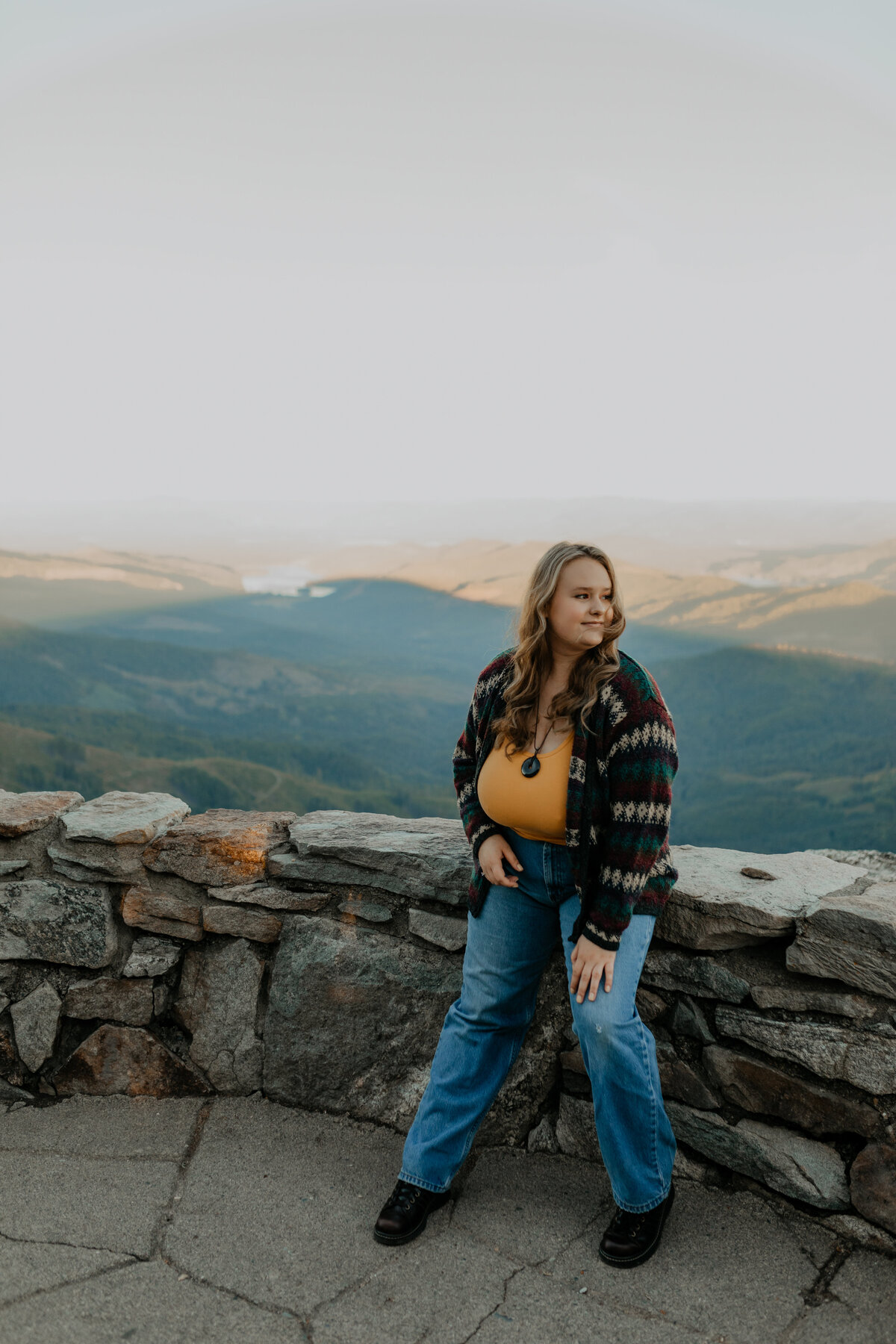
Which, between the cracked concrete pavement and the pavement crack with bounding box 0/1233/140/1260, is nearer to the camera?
the cracked concrete pavement

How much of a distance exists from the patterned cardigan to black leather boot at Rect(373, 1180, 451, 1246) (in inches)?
33.4

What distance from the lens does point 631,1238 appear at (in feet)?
7.29

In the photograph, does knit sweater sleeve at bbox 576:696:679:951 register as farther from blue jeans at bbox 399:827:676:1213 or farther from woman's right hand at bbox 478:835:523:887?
woman's right hand at bbox 478:835:523:887

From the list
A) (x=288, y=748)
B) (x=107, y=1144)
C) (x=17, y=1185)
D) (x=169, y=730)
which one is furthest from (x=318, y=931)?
(x=169, y=730)

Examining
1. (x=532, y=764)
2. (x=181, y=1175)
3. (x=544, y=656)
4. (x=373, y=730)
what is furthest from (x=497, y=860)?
(x=373, y=730)

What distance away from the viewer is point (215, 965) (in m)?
3.01

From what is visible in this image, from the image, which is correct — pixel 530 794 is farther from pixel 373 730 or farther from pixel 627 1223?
pixel 373 730

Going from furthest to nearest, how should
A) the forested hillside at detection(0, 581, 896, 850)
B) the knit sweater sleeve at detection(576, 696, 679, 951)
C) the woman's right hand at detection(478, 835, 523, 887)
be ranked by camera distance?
the forested hillside at detection(0, 581, 896, 850) < the woman's right hand at detection(478, 835, 523, 887) < the knit sweater sleeve at detection(576, 696, 679, 951)

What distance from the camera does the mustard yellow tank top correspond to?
2.26 meters

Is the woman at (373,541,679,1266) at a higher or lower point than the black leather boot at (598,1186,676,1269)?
higher

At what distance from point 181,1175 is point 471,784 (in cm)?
148

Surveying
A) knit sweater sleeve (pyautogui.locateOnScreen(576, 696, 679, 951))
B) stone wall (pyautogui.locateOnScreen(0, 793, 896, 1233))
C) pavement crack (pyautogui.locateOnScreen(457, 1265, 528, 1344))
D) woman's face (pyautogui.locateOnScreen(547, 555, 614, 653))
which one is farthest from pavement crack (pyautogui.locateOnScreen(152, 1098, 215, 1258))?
woman's face (pyautogui.locateOnScreen(547, 555, 614, 653))

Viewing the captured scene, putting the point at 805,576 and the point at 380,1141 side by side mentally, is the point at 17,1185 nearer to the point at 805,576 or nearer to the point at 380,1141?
the point at 380,1141

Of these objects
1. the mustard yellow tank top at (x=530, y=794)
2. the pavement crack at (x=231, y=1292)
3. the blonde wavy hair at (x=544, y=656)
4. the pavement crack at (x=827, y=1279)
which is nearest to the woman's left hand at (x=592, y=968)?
the mustard yellow tank top at (x=530, y=794)
